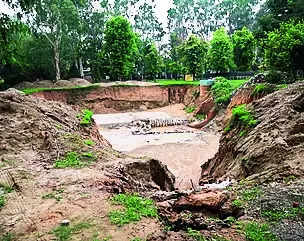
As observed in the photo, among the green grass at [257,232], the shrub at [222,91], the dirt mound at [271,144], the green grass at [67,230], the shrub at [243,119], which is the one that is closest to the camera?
the green grass at [257,232]

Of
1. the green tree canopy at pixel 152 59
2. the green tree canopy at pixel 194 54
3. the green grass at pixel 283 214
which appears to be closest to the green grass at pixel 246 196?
the green grass at pixel 283 214

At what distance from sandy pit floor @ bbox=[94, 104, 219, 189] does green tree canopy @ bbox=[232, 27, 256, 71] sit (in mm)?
17630

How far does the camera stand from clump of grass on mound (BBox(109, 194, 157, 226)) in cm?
533

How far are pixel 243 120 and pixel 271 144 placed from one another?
359 cm

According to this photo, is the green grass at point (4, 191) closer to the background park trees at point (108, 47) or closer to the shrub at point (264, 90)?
the shrub at point (264, 90)

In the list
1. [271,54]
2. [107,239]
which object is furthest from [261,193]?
[271,54]

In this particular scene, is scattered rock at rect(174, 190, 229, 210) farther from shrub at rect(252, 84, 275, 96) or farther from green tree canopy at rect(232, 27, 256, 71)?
green tree canopy at rect(232, 27, 256, 71)

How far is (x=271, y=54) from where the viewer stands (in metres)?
18.4

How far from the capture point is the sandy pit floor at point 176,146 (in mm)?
15260

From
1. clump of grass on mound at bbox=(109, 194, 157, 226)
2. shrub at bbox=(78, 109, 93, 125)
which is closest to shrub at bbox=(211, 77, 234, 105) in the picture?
shrub at bbox=(78, 109, 93, 125)

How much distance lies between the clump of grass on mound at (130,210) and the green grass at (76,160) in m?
2.20

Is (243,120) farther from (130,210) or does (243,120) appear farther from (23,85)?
(23,85)

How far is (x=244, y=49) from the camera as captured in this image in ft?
129

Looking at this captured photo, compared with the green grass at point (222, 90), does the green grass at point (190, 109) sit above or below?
below
